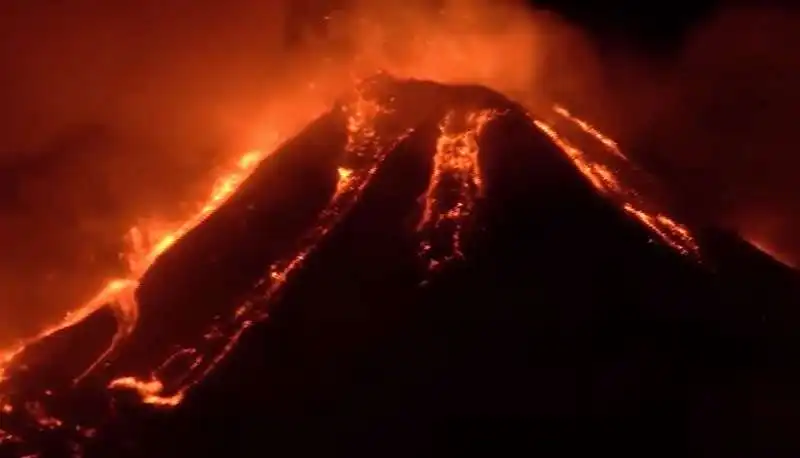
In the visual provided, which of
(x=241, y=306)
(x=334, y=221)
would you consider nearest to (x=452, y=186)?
(x=334, y=221)

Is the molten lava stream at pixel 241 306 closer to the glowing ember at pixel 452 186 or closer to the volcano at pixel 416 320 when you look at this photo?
the volcano at pixel 416 320

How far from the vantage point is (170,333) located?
17719 mm

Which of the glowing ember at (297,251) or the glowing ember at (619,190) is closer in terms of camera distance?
the glowing ember at (297,251)

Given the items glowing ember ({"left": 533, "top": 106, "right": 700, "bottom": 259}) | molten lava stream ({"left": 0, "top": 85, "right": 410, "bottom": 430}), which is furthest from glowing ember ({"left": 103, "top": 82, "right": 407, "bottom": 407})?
glowing ember ({"left": 533, "top": 106, "right": 700, "bottom": 259})

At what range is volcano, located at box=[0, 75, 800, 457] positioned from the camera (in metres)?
16.5

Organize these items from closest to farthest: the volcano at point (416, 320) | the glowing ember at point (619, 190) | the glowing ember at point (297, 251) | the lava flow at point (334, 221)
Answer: the volcano at point (416, 320), the glowing ember at point (297, 251), the lava flow at point (334, 221), the glowing ember at point (619, 190)

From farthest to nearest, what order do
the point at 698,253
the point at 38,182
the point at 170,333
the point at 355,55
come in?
1. the point at 355,55
2. the point at 38,182
3. the point at 698,253
4. the point at 170,333

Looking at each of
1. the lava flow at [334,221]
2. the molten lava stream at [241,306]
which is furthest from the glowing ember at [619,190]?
the molten lava stream at [241,306]

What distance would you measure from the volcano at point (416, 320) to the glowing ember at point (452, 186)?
31mm

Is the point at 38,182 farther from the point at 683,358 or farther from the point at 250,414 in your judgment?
the point at 683,358

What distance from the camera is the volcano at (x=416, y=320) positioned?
16.5 meters

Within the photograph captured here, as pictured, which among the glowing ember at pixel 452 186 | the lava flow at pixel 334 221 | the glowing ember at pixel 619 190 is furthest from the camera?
the glowing ember at pixel 619 190

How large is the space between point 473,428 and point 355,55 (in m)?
7.29

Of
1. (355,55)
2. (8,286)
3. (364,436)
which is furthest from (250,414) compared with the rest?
(355,55)
